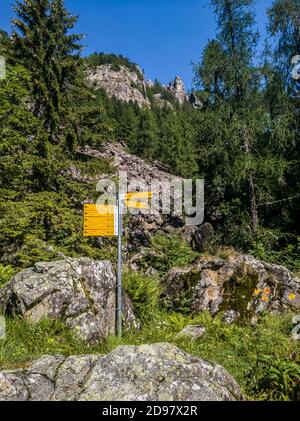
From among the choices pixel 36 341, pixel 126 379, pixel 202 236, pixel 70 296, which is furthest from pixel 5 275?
pixel 202 236

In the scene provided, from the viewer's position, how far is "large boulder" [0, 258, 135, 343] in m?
6.94

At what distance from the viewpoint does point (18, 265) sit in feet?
37.6

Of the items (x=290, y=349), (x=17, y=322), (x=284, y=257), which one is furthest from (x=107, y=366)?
(x=284, y=257)

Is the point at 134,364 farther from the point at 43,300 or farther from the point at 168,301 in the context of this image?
the point at 168,301

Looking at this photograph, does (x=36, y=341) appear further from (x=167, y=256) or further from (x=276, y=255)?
(x=276, y=255)

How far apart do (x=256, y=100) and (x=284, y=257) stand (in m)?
6.43

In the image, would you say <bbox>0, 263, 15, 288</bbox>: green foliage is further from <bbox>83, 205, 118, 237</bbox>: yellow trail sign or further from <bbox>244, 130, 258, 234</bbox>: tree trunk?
<bbox>244, 130, 258, 234</bbox>: tree trunk

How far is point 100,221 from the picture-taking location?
7805 mm

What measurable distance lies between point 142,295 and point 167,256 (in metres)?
3.78

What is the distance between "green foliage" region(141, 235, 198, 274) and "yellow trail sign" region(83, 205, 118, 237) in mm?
5015

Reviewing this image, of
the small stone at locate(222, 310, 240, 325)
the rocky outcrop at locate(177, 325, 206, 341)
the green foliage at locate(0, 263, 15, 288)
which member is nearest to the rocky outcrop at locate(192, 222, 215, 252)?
the small stone at locate(222, 310, 240, 325)

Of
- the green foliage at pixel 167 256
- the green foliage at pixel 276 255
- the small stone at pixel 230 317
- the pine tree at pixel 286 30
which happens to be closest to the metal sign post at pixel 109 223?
the small stone at pixel 230 317
